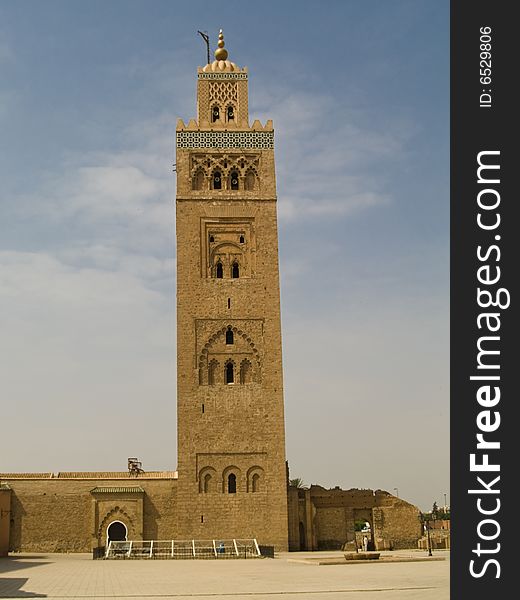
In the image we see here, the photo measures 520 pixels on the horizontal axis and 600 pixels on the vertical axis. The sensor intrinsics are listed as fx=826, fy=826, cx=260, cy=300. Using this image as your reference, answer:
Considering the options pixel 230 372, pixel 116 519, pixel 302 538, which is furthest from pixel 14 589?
pixel 302 538

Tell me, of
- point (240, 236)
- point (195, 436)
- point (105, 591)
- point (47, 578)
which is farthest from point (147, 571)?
point (240, 236)

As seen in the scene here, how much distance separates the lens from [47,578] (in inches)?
628

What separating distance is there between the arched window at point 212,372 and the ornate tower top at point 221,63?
39.9 ft

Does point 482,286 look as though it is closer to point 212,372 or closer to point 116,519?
point 212,372

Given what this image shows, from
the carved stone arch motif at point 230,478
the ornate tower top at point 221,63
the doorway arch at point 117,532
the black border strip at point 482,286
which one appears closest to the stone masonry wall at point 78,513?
the doorway arch at point 117,532

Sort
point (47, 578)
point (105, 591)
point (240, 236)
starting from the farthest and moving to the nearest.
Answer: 1. point (240, 236)
2. point (47, 578)
3. point (105, 591)

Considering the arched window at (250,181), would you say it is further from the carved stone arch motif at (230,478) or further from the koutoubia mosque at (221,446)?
the carved stone arch motif at (230,478)

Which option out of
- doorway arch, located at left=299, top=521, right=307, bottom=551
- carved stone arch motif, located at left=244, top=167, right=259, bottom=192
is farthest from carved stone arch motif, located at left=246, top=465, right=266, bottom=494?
carved stone arch motif, located at left=244, top=167, right=259, bottom=192

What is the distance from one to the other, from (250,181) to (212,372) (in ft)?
24.6

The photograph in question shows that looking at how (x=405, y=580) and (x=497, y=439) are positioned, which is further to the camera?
(x=405, y=580)

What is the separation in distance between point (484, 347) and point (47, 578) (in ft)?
36.9

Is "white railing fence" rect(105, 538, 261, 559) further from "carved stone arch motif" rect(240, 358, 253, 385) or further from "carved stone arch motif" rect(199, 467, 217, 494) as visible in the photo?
"carved stone arch motif" rect(240, 358, 253, 385)

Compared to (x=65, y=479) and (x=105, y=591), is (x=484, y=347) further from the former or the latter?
(x=65, y=479)

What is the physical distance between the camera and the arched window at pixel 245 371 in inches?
1142
